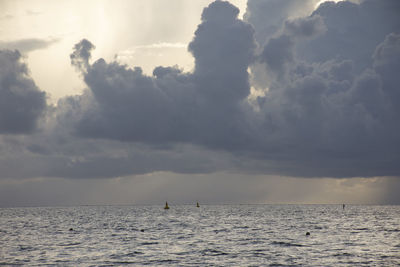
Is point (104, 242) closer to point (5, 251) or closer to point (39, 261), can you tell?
point (5, 251)

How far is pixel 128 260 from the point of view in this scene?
58375 mm

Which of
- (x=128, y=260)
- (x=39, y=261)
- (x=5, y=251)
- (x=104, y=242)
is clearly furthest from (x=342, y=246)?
(x=5, y=251)

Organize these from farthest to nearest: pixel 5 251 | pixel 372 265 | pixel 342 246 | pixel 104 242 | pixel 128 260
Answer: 1. pixel 104 242
2. pixel 342 246
3. pixel 5 251
4. pixel 128 260
5. pixel 372 265

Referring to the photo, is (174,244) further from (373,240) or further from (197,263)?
(373,240)

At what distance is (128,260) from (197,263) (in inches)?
361

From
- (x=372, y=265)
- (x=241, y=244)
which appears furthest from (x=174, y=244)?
(x=372, y=265)

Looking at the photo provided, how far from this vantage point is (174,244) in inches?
2958

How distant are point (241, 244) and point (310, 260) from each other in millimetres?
18847

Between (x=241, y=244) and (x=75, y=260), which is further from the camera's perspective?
(x=241, y=244)

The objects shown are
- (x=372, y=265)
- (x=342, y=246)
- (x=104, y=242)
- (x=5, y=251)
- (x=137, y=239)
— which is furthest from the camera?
(x=137, y=239)

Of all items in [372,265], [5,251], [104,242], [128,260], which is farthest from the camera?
[104,242]

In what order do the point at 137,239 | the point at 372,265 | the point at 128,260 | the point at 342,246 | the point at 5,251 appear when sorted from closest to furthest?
the point at 372,265 → the point at 128,260 → the point at 5,251 → the point at 342,246 → the point at 137,239

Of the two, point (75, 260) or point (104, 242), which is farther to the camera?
point (104, 242)

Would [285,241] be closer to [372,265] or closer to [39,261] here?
[372,265]
